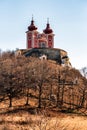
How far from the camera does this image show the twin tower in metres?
114

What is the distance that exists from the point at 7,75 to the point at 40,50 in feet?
115

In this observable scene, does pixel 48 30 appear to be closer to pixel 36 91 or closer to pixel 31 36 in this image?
pixel 31 36

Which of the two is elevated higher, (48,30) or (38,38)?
(48,30)

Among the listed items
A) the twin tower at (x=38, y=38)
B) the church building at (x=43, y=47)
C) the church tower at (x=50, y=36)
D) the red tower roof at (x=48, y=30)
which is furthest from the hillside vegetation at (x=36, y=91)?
the red tower roof at (x=48, y=30)

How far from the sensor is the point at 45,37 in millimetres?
116688

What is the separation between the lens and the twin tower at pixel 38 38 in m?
114

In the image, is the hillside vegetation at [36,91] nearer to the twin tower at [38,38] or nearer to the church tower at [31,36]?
the church tower at [31,36]

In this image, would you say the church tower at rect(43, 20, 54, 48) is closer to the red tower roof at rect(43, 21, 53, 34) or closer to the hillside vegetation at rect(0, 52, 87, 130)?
the red tower roof at rect(43, 21, 53, 34)

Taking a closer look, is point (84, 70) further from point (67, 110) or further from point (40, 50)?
point (40, 50)

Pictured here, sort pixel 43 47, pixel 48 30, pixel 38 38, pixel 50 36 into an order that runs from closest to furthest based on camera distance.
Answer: pixel 43 47, pixel 38 38, pixel 50 36, pixel 48 30

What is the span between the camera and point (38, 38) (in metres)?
115

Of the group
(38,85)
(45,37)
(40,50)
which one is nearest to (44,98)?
(38,85)

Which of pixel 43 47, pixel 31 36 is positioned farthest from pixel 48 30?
pixel 43 47

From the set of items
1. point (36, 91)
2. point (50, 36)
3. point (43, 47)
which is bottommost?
point (36, 91)
